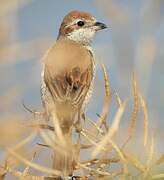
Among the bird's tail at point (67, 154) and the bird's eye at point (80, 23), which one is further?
the bird's eye at point (80, 23)

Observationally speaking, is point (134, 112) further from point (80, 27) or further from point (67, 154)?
point (80, 27)

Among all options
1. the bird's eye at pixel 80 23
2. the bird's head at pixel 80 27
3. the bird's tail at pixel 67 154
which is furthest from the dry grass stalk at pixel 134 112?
the bird's eye at pixel 80 23

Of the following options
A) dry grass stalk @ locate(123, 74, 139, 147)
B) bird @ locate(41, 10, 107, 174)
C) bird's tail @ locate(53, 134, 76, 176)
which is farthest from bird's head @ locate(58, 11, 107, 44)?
dry grass stalk @ locate(123, 74, 139, 147)

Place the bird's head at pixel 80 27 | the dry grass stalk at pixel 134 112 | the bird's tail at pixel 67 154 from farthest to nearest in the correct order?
1. the bird's head at pixel 80 27
2. the dry grass stalk at pixel 134 112
3. the bird's tail at pixel 67 154

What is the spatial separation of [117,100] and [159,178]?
1.27 ft

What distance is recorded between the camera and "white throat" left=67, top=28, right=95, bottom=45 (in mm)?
4637

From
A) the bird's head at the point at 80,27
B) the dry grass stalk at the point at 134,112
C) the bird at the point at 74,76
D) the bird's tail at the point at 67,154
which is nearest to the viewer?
the bird's tail at the point at 67,154

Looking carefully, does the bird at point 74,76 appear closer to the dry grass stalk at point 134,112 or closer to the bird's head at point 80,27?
the bird's head at point 80,27

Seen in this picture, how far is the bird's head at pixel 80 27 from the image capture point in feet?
15.1

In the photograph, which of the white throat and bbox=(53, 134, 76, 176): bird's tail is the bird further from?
bbox=(53, 134, 76, 176): bird's tail

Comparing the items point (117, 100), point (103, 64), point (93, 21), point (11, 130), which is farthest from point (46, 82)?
point (11, 130)

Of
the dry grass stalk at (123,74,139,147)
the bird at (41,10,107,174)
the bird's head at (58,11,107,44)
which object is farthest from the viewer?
the bird's head at (58,11,107,44)

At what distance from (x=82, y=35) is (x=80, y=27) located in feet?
0.35

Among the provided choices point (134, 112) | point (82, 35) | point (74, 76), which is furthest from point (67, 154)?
point (82, 35)
